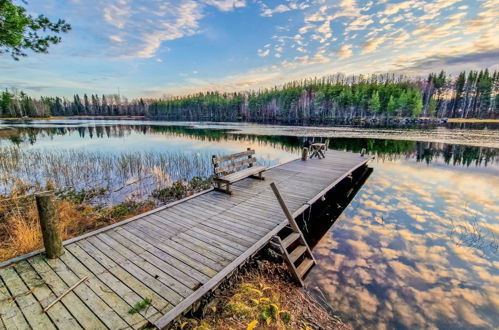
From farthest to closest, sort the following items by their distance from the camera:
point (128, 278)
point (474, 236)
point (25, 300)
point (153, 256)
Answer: point (474, 236), point (153, 256), point (128, 278), point (25, 300)

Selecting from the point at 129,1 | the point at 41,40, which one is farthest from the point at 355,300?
the point at 129,1

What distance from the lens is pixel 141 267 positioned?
3.26 m

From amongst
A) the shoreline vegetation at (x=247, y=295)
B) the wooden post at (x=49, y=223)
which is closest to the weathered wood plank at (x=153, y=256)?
the shoreline vegetation at (x=247, y=295)

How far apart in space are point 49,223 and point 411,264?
24.2 ft

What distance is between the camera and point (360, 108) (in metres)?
67.0

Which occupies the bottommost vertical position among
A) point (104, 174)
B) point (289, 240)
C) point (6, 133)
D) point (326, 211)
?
point (326, 211)

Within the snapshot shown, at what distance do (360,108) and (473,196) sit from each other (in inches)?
2626

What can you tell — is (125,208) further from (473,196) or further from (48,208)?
(473,196)

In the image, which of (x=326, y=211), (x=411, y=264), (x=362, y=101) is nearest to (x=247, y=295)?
(x=411, y=264)

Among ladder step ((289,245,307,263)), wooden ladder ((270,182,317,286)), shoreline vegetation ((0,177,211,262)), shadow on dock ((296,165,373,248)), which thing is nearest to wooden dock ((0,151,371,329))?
wooden ladder ((270,182,317,286))

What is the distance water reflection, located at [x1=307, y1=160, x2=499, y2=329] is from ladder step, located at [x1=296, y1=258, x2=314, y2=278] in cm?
18

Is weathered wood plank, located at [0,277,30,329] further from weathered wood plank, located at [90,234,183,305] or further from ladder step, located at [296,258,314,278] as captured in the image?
ladder step, located at [296,258,314,278]

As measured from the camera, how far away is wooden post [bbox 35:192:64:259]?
10.1 feet

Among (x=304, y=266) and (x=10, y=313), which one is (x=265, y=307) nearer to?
(x=304, y=266)
